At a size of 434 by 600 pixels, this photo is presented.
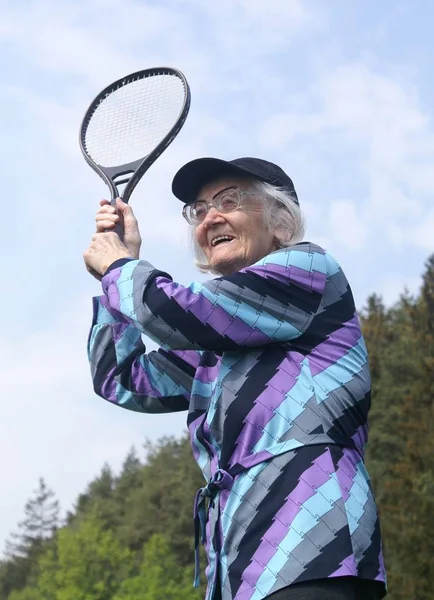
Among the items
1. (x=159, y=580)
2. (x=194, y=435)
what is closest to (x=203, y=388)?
(x=194, y=435)

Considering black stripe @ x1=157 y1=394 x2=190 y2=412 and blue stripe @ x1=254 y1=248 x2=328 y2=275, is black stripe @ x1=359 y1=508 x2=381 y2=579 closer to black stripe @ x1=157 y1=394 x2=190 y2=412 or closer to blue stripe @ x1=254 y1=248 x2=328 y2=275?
blue stripe @ x1=254 y1=248 x2=328 y2=275

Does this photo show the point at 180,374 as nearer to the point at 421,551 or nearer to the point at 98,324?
the point at 98,324

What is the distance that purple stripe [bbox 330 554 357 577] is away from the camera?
2904 millimetres

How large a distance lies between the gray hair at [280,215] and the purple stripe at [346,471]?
94 cm

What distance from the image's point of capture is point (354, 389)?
323 cm

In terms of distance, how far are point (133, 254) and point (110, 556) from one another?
4875cm

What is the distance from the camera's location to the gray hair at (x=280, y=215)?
379cm

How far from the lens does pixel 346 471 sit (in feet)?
10.1

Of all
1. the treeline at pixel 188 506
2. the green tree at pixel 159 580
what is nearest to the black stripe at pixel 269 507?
the treeline at pixel 188 506

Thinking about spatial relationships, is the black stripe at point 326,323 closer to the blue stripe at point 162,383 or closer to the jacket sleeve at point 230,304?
the jacket sleeve at point 230,304

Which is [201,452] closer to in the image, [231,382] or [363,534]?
[231,382]

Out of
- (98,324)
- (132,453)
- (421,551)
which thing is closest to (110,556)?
(421,551)

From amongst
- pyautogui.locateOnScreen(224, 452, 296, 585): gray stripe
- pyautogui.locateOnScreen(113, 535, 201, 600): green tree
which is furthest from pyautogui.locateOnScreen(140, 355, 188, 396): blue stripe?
pyautogui.locateOnScreen(113, 535, 201, 600): green tree

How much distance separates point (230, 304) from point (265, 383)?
0.94ft
